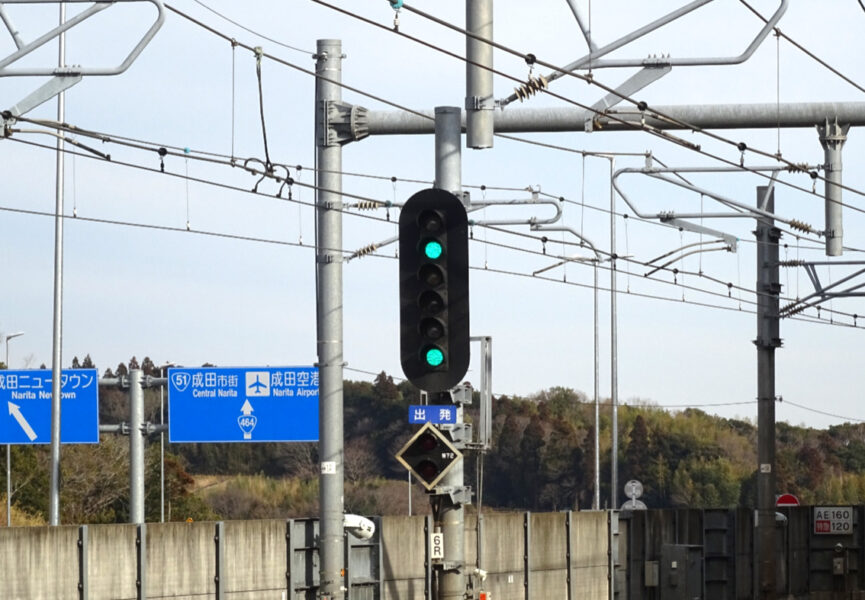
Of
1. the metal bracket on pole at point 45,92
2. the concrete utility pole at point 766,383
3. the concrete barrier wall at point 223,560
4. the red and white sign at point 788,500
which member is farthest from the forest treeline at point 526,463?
the metal bracket on pole at point 45,92

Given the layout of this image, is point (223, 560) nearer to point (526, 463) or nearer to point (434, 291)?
point (434, 291)

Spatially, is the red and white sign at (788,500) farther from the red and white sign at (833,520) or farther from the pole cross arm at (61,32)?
the pole cross arm at (61,32)

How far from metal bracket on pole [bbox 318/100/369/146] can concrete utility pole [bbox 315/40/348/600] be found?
0.5 inches

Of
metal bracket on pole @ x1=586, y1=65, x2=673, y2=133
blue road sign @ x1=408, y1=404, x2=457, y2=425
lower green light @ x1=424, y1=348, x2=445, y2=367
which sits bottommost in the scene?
blue road sign @ x1=408, y1=404, x2=457, y2=425

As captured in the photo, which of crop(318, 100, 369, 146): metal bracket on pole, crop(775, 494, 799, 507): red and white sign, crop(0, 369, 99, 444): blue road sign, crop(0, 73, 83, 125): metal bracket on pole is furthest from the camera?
crop(775, 494, 799, 507): red and white sign

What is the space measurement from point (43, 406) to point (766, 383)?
15.4 meters

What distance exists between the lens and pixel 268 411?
3525 cm

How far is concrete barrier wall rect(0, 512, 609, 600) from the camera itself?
825 inches

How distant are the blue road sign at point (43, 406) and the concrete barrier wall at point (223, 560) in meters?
11.4

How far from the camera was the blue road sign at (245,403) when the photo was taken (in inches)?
1385

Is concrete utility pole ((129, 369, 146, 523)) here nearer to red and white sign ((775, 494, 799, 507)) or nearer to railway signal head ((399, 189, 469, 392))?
red and white sign ((775, 494, 799, 507))

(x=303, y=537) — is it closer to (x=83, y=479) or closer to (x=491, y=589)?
(x=491, y=589)

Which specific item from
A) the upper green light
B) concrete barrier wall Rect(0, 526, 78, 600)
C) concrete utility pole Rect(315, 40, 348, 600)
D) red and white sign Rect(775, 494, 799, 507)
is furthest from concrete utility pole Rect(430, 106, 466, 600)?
red and white sign Rect(775, 494, 799, 507)

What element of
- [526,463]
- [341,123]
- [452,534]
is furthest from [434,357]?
[526,463]
